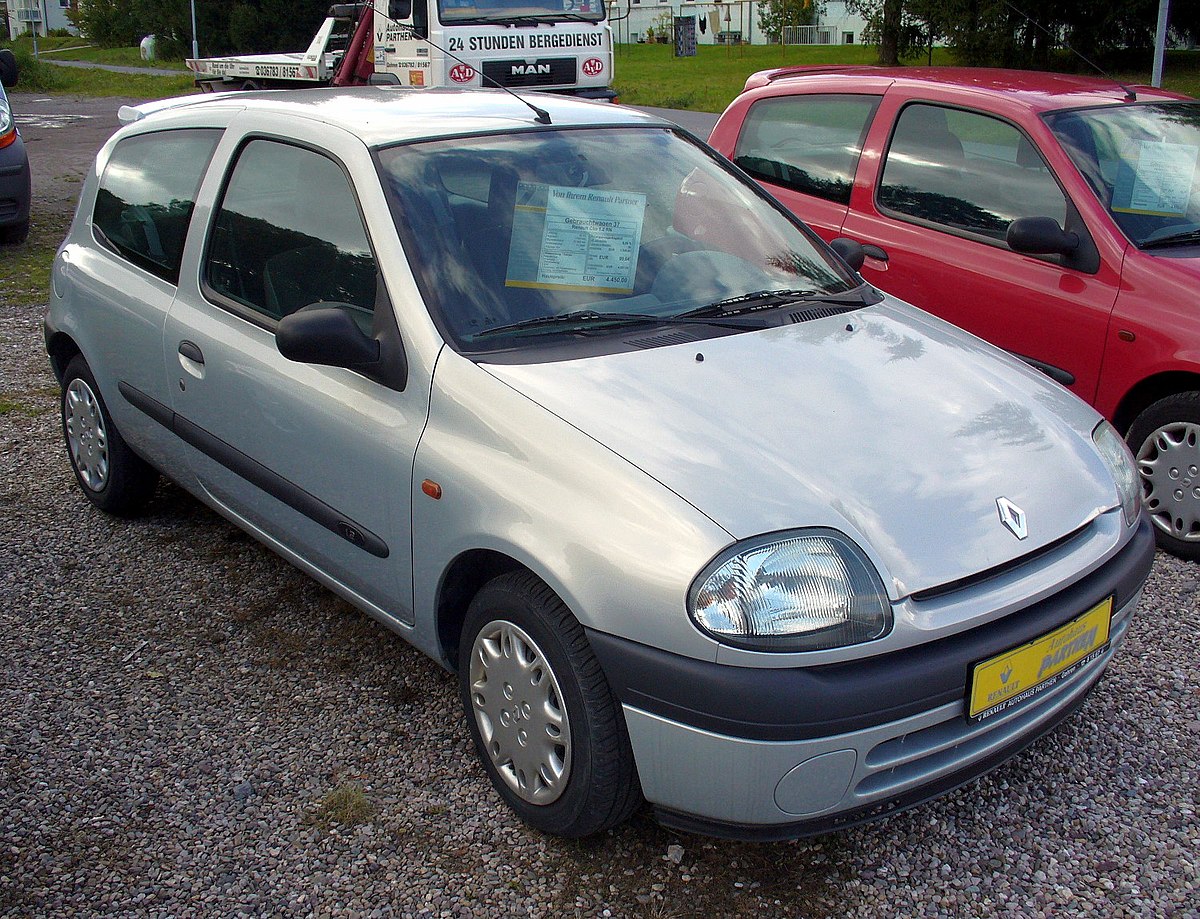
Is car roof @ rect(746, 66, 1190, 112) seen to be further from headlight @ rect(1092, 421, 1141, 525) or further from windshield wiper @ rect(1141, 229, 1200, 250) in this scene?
headlight @ rect(1092, 421, 1141, 525)

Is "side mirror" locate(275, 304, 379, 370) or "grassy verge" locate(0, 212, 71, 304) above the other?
"side mirror" locate(275, 304, 379, 370)

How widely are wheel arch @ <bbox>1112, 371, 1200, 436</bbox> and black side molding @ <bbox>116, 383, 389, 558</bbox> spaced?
9.13 ft

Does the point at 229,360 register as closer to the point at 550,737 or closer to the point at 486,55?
the point at 550,737

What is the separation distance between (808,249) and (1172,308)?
1405 mm

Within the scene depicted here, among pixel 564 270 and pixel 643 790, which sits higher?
pixel 564 270

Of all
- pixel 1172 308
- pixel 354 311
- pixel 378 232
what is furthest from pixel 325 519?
pixel 1172 308

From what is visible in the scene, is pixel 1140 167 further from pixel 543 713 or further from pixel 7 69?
pixel 7 69

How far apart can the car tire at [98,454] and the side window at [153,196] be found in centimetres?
57

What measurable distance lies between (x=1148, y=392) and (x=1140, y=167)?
949mm

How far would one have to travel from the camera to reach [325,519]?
125 inches

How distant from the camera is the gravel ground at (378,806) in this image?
8.37ft

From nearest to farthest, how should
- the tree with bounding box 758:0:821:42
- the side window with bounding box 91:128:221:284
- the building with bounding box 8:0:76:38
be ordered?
the side window with bounding box 91:128:221:284, the tree with bounding box 758:0:821:42, the building with bounding box 8:0:76:38

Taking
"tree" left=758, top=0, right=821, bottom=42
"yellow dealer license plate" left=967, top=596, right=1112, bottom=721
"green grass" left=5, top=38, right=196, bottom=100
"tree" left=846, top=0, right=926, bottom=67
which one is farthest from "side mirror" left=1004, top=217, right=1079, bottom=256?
"tree" left=758, top=0, right=821, bottom=42

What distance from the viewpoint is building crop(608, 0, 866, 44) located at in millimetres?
58938
